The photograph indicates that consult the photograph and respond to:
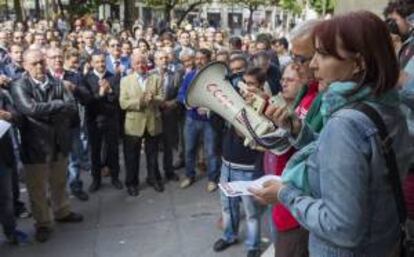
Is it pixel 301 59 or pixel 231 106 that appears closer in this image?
pixel 301 59

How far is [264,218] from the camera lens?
6352mm

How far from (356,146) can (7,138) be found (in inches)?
173

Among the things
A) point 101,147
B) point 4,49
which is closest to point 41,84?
point 101,147

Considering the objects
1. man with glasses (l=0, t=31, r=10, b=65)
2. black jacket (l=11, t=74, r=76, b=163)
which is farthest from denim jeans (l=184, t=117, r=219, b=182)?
man with glasses (l=0, t=31, r=10, b=65)

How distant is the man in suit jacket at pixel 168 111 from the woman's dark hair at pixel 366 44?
5.98m

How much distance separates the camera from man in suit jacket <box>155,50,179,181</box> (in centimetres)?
795

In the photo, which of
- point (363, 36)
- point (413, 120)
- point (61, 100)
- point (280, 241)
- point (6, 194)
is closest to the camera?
point (363, 36)

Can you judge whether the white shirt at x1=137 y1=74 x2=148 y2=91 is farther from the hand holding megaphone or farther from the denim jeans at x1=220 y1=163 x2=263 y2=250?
the hand holding megaphone

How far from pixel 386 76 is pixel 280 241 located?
158 cm

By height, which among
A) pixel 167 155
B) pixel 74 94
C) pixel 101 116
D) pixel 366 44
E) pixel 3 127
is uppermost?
pixel 366 44

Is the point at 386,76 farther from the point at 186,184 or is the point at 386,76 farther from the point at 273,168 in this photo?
the point at 186,184

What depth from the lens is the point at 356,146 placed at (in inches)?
70.4

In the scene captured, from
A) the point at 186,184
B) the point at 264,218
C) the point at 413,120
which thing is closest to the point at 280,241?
the point at 413,120

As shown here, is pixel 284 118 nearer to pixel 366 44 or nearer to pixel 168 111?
pixel 366 44
